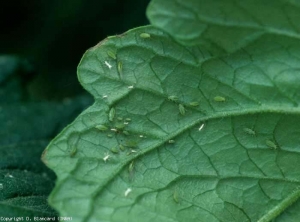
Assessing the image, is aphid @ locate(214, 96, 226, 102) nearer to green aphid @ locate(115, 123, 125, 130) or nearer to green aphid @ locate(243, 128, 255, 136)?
green aphid @ locate(243, 128, 255, 136)

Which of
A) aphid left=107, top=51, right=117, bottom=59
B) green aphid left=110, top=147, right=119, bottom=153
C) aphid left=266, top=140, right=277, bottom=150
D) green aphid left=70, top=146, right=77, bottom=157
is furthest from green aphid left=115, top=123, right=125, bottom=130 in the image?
aphid left=266, top=140, right=277, bottom=150

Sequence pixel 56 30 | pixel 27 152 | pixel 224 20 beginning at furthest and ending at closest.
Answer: pixel 56 30, pixel 27 152, pixel 224 20

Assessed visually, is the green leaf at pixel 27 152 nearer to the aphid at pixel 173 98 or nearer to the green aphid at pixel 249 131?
the aphid at pixel 173 98

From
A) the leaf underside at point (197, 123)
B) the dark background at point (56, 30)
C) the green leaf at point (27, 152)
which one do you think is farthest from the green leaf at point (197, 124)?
the dark background at point (56, 30)

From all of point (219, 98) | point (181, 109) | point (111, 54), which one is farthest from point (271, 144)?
point (111, 54)

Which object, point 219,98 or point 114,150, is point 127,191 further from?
point 219,98

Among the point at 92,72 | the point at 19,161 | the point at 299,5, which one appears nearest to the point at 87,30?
the point at 19,161

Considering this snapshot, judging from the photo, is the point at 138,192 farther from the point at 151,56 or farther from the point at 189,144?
the point at 151,56
